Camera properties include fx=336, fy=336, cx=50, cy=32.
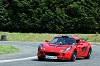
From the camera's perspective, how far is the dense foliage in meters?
58.2

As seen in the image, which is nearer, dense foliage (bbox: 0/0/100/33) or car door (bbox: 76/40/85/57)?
car door (bbox: 76/40/85/57)

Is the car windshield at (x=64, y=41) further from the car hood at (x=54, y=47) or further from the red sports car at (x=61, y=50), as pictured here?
the car hood at (x=54, y=47)

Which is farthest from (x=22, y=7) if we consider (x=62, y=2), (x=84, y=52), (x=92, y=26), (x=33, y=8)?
(x=84, y=52)

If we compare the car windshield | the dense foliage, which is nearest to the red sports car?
the car windshield

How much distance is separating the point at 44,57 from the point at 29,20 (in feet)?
141

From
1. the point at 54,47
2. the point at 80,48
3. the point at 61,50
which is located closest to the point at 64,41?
the point at 80,48

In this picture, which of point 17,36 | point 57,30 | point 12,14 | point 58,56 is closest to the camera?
point 58,56

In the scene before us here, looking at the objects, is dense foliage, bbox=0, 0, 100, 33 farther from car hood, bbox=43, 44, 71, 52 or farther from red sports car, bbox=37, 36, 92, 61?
car hood, bbox=43, 44, 71, 52

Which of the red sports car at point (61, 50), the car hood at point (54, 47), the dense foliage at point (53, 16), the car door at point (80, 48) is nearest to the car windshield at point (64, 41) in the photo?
the red sports car at point (61, 50)

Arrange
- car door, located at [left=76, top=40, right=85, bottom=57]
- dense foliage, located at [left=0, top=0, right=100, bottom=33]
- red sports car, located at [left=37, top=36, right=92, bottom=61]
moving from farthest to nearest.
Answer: dense foliage, located at [left=0, top=0, right=100, bottom=33] → car door, located at [left=76, top=40, right=85, bottom=57] → red sports car, located at [left=37, top=36, right=92, bottom=61]

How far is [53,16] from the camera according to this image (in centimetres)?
5869

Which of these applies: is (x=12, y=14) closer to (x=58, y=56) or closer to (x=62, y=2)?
(x=62, y=2)

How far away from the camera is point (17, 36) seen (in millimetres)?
51844

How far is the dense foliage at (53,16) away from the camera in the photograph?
58228 millimetres
